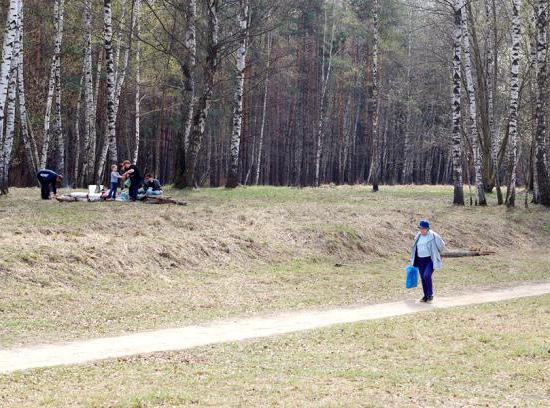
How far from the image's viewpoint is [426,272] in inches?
645

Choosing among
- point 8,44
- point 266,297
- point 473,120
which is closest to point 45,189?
point 8,44

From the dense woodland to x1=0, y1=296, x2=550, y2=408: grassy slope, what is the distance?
15174mm

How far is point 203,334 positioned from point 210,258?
21.3 feet

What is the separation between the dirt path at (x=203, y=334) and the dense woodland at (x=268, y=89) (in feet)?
43.3

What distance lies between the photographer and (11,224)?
17.9m

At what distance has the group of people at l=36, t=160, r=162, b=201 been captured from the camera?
23.6 meters

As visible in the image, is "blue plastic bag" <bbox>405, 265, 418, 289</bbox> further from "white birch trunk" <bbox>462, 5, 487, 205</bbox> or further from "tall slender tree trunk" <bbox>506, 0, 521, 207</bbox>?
"tall slender tree trunk" <bbox>506, 0, 521, 207</bbox>

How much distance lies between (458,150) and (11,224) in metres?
18.7

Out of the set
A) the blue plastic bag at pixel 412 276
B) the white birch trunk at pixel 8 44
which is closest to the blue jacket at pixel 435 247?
the blue plastic bag at pixel 412 276

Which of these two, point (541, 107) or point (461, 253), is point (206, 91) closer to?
point (461, 253)

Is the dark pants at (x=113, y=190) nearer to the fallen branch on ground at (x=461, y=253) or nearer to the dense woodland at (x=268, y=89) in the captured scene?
the dense woodland at (x=268, y=89)

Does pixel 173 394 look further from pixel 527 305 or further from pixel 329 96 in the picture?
pixel 329 96

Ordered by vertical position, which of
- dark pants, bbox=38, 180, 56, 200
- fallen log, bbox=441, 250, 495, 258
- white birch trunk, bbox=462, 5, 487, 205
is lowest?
fallen log, bbox=441, 250, 495, 258

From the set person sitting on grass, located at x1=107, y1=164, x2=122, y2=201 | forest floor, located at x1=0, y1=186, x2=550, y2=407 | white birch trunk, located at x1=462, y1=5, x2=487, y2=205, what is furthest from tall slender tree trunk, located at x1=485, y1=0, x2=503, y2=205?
person sitting on grass, located at x1=107, y1=164, x2=122, y2=201
